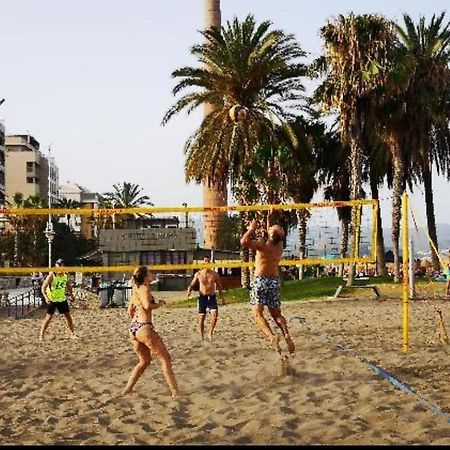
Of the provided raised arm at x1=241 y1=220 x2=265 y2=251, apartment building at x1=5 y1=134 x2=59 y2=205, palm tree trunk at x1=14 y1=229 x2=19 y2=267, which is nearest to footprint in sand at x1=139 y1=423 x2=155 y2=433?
raised arm at x1=241 y1=220 x2=265 y2=251

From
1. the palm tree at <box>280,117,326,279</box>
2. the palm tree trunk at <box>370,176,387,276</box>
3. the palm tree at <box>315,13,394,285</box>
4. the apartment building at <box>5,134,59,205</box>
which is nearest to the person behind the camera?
the palm tree at <box>315,13,394,285</box>

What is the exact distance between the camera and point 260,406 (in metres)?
6.99

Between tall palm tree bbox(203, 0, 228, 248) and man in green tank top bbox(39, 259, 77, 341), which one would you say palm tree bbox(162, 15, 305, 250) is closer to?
tall palm tree bbox(203, 0, 228, 248)

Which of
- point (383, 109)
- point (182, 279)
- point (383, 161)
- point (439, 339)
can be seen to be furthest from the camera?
point (182, 279)

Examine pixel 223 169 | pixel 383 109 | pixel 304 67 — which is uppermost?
pixel 304 67

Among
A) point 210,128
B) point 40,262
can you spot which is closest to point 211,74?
point 210,128

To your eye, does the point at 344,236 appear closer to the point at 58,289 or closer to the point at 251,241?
the point at 58,289

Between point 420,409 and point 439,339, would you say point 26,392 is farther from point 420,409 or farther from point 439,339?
point 439,339

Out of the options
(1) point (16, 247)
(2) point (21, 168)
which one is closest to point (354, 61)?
(1) point (16, 247)

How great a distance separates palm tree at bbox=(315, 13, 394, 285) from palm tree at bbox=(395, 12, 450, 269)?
1.42 m

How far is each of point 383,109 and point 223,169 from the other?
6.27 m

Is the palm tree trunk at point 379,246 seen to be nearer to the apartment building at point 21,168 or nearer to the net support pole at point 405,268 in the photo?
the net support pole at point 405,268

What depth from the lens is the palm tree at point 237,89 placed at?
90.6ft

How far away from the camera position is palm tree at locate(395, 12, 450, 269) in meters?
28.3
